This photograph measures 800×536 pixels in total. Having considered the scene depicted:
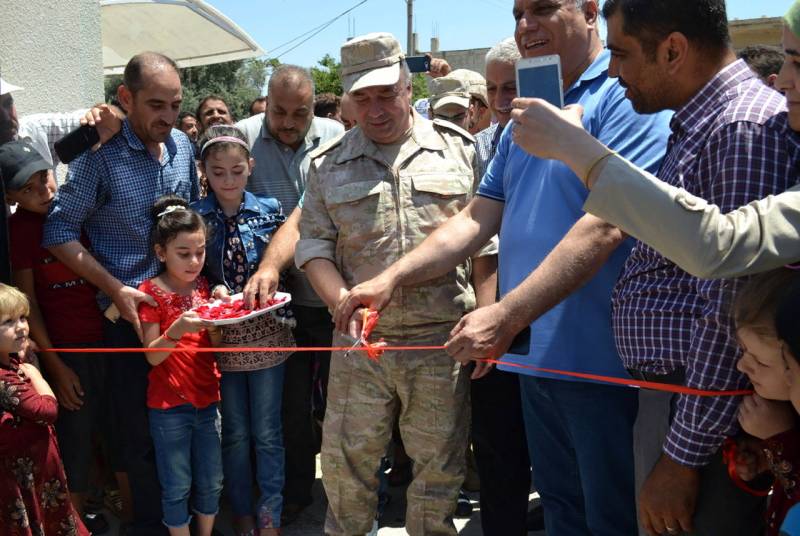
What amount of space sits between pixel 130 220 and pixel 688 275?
293cm

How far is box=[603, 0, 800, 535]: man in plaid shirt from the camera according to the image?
201cm

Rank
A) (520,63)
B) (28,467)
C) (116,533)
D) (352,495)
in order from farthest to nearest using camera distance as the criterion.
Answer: (116,533) → (352,495) → (28,467) → (520,63)

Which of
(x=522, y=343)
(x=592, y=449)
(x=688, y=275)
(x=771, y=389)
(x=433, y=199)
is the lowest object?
(x=592, y=449)

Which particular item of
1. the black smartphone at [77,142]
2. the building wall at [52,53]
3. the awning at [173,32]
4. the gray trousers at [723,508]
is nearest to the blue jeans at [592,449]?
the gray trousers at [723,508]

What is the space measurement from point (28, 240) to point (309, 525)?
2251 mm

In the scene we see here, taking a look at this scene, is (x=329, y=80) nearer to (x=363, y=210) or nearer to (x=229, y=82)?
(x=229, y=82)

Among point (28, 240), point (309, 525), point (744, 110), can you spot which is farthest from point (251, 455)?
point (744, 110)

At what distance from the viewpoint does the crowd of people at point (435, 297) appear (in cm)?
204

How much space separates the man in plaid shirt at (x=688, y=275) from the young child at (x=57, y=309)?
9.46ft

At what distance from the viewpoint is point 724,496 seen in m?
2.15

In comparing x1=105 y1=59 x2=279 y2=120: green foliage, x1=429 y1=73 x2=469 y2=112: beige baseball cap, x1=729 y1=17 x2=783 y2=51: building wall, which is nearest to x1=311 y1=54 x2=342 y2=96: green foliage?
x1=105 y1=59 x2=279 y2=120: green foliage

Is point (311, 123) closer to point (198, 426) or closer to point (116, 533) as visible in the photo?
point (198, 426)

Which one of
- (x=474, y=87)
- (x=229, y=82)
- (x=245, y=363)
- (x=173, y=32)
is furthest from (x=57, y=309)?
(x=229, y=82)

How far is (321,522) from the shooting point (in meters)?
4.65
